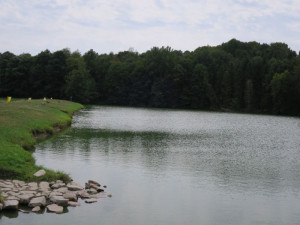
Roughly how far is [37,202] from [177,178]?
26.2 ft

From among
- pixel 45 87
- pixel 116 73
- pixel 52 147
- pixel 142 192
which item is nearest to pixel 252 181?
pixel 142 192

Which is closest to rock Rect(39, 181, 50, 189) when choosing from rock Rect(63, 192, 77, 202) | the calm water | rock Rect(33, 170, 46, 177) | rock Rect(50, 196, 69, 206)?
rock Rect(33, 170, 46, 177)

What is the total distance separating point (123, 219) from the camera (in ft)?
42.9

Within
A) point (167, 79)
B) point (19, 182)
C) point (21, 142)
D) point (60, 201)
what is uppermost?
point (167, 79)

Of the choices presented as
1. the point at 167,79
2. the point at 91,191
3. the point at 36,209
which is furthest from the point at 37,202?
the point at 167,79

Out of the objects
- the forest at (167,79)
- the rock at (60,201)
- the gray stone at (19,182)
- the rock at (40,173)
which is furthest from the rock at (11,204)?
the forest at (167,79)

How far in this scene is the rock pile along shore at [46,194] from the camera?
44.8 ft

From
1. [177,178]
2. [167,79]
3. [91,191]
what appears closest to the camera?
[91,191]

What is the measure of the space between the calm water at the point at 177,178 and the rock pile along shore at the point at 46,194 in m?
0.54

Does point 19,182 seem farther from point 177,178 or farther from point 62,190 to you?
point 177,178

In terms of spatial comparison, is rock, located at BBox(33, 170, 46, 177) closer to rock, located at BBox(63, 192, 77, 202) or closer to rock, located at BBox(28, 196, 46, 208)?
rock, located at BBox(63, 192, 77, 202)

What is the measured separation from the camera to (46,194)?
47.9ft

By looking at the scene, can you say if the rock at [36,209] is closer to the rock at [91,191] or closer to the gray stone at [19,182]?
the gray stone at [19,182]

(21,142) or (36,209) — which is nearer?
(36,209)
